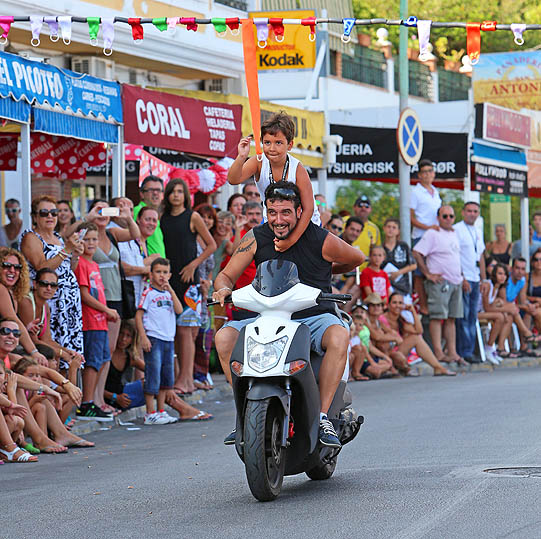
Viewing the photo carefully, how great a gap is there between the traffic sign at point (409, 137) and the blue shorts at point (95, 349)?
9.72 m

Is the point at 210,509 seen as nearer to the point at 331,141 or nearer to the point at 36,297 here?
the point at 36,297

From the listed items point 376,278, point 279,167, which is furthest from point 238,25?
point 376,278

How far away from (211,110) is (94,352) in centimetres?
641

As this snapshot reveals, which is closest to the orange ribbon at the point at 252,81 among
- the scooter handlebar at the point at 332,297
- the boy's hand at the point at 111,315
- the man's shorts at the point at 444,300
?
the scooter handlebar at the point at 332,297

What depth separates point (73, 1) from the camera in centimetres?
2019

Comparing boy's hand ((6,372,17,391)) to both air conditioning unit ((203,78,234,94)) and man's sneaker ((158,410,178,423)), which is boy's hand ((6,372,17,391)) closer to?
man's sneaker ((158,410,178,423))

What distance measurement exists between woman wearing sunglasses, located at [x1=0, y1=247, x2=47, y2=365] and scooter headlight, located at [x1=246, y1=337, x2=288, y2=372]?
4.26 m

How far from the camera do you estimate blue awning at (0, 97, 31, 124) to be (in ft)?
44.4

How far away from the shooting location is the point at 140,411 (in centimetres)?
1431

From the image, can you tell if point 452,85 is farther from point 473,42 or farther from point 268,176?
point 268,176

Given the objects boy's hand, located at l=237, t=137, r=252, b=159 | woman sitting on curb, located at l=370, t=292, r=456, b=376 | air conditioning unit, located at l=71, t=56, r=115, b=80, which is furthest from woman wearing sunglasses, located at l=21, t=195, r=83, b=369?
air conditioning unit, located at l=71, t=56, r=115, b=80

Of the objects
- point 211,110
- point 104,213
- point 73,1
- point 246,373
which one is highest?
point 73,1

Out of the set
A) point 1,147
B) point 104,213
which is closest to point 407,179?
point 1,147

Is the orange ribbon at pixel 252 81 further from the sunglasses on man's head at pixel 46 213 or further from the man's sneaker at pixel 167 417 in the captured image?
the man's sneaker at pixel 167 417
